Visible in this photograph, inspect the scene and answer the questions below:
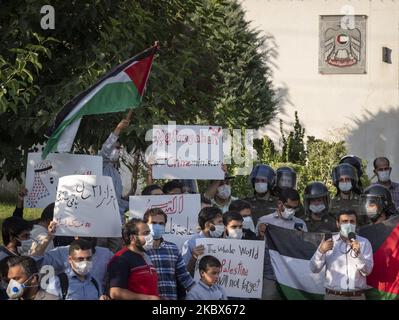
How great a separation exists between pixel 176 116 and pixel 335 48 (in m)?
20.1

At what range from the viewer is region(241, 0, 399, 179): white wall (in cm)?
3328

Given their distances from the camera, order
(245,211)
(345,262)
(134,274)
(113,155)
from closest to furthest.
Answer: (134,274), (345,262), (245,211), (113,155)

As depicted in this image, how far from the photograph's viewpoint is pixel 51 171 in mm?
10734

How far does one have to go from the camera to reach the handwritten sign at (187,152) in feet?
37.6

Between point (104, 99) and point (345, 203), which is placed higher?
point (104, 99)

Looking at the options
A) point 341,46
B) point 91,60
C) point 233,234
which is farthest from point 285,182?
point 341,46

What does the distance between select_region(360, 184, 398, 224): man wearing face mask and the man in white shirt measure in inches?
31.1

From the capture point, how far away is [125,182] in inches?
1209

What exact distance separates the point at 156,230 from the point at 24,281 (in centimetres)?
138

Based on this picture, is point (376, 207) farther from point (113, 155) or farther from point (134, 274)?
point (134, 274)

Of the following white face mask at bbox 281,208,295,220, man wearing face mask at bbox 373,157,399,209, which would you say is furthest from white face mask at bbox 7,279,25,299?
man wearing face mask at bbox 373,157,399,209

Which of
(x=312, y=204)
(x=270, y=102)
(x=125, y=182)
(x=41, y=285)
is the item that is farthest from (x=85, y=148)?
(x=270, y=102)

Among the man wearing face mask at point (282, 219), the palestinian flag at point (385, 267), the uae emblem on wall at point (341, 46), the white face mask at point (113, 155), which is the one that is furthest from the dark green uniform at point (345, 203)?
the uae emblem on wall at point (341, 46)

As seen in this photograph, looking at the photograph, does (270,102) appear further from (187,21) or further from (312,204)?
(312,204)
